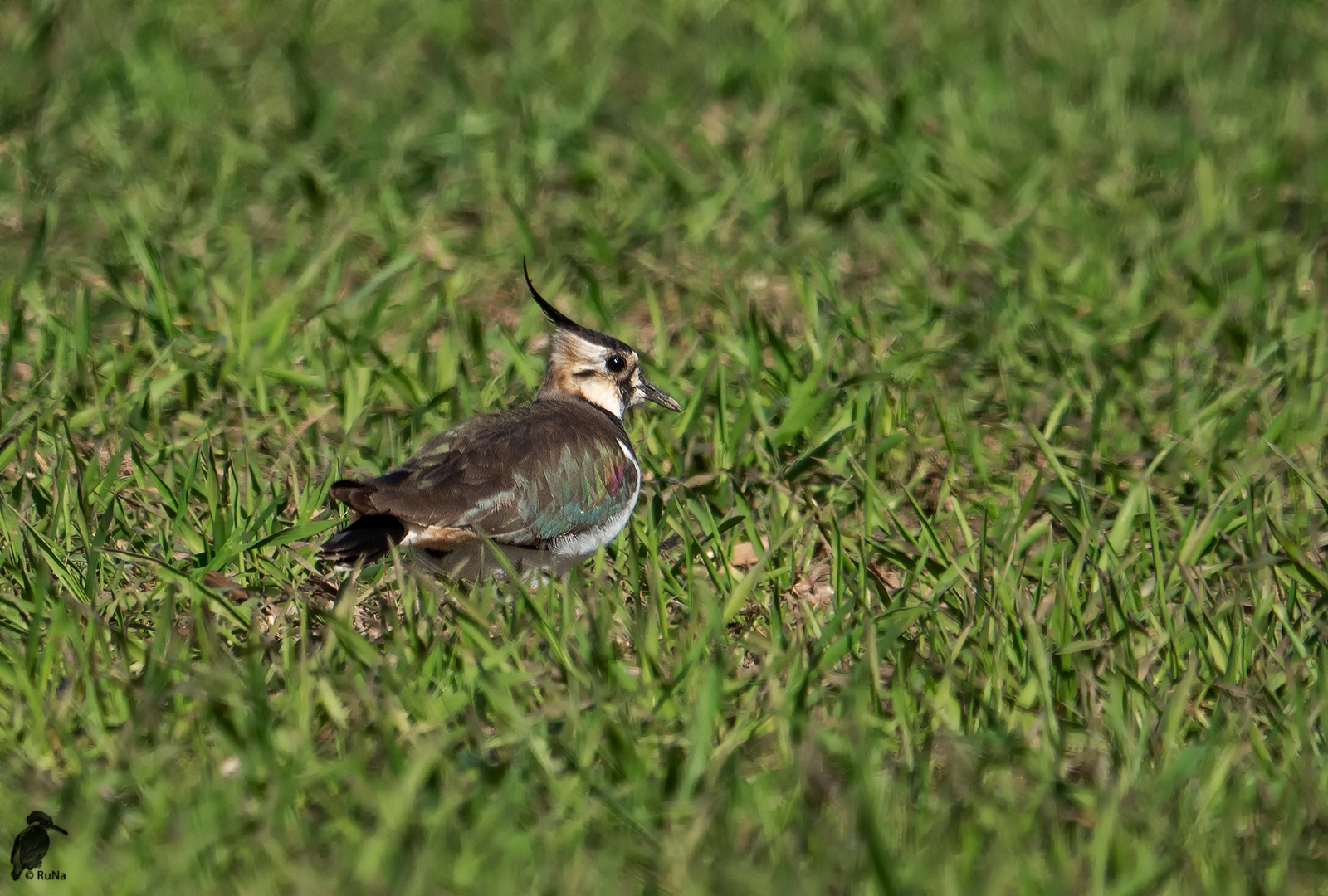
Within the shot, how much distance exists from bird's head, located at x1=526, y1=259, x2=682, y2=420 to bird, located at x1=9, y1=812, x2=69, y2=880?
2565mm

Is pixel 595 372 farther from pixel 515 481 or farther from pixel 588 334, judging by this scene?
pixel 515 481

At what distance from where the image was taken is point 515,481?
489 cm

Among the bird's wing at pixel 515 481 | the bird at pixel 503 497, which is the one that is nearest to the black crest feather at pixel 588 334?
the bird at pixel 503 497

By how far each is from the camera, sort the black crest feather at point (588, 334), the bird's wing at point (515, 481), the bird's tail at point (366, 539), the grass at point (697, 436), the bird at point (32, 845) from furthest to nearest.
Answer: the black crest feather at point (588, 334), the bird's wing at point (515, 481), the bird's tail at point (366, 539), the grass at point (697, 436), the bird at point (32, 845)

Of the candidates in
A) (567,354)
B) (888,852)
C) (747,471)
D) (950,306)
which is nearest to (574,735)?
(888,852)

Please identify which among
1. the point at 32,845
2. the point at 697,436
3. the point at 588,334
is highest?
the point at 32,845

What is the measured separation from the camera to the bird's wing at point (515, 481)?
4707 mm

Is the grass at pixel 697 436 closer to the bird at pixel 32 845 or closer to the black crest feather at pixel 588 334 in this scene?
the bird at pixel 32 845

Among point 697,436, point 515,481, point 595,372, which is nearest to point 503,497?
point 515,481

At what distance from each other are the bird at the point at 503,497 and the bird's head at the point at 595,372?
0.68 ft

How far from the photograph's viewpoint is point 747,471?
5.34 metres

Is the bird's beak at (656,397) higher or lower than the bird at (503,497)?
lower

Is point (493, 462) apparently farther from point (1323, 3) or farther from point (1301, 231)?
point (1323, 3)

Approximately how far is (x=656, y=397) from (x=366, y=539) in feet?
4.51
